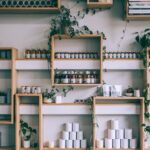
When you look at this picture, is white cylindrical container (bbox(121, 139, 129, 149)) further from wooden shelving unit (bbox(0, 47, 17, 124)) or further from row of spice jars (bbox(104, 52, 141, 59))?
wooden shelving unit (bbox(0, 47, 17, 124))

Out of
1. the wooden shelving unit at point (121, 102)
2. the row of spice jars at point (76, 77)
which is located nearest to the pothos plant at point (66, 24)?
the row of spice jars at point (76, 77)

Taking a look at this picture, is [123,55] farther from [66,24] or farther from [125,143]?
[125,143]

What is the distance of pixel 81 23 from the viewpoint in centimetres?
516

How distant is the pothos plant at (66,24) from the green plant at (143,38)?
525mm

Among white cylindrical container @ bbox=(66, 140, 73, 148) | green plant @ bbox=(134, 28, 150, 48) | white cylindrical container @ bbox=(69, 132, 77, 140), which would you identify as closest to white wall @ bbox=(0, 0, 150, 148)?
green plant @ bbox=(134, 28, 150, 48)

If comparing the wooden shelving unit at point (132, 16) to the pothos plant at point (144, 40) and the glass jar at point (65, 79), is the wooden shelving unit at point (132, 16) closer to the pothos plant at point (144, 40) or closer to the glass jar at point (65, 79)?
the pothos plant at point (144, 40)

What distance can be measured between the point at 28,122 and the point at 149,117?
176cm

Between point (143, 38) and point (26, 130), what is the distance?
2175mm

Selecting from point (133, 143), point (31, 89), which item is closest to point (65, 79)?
point (31, 89)

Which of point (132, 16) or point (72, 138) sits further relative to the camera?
point (72, 138)

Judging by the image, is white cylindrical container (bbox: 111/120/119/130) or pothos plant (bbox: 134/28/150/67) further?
white cylindrical container (bbox: 111/120/119/130)

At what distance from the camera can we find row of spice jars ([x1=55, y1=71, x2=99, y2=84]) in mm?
4922

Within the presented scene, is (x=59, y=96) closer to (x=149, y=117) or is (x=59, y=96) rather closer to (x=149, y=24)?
(x=149, y=117)

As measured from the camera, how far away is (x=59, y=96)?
5.07 m
